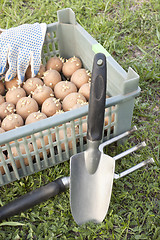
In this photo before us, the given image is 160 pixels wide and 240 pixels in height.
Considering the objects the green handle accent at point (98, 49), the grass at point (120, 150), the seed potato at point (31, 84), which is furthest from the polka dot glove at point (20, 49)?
the grass at point (120, 150)

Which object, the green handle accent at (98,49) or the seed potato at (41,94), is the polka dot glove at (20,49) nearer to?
the seed potato at (41,94)

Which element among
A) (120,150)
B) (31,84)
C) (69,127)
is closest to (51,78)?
(31,84)

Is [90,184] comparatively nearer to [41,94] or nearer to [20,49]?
[41,94]

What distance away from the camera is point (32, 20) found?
2.02 meters

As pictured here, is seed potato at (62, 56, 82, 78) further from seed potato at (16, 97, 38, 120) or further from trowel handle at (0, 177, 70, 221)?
trowel handle at (0, 177, 70, 221)

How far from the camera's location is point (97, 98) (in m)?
0.93

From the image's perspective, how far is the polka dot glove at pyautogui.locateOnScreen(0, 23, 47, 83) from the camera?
137cm

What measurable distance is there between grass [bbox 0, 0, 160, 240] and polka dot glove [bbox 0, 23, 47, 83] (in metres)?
0.47

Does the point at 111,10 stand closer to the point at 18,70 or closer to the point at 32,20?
the point at 32,20

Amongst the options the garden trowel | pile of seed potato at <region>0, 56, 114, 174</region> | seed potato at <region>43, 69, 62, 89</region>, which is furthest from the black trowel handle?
seed potato at <region>43, 69, 62, 89</region>

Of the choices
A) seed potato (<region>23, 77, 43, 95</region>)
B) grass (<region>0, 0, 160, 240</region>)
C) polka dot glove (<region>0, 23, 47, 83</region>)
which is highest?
polka dot glove (<region>0, 23, 47, 83</region>)

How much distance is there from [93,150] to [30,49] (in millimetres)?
594

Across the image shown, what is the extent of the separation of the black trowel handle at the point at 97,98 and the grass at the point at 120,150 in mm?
333

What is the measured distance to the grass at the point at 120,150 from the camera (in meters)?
1.11
